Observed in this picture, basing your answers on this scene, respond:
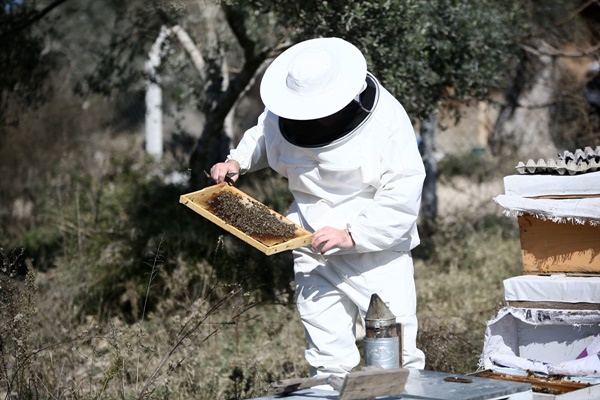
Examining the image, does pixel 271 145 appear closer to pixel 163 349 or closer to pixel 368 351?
pixel 368 351

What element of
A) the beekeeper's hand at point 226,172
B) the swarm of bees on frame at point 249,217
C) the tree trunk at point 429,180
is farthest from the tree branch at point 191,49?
the swarm of bees on frame at point 249,217

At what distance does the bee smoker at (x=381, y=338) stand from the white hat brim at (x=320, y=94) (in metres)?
0.77

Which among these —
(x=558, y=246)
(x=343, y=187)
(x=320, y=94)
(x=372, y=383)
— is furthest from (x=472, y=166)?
(x=372, y=383)

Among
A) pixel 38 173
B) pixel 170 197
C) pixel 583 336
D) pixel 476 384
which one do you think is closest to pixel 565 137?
pixel 170 197

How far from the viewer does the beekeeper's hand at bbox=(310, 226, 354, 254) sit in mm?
3084

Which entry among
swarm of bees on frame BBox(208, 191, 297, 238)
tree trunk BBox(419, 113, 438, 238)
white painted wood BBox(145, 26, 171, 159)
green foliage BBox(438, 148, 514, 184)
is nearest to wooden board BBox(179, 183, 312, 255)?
swarm of bees on frame BBox(208, 191, 297, 238)

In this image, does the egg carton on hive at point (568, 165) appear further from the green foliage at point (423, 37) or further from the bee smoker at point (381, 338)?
the green foliage at point (423, 37)

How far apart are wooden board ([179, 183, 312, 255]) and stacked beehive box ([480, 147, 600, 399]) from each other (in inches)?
37.3

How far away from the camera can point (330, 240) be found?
10.1ft

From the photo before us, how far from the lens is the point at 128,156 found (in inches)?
367

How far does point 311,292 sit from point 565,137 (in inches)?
190

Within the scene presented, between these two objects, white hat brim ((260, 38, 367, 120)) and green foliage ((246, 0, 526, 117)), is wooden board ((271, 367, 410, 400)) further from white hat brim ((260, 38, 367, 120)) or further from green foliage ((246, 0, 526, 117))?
green foliage ((246, 0, 526, 117))

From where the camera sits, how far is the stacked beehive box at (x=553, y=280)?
10.8 ft

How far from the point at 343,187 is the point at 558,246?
974mm
